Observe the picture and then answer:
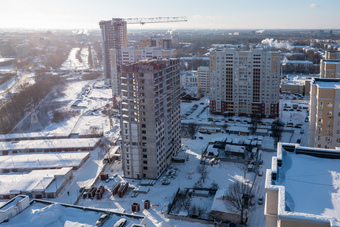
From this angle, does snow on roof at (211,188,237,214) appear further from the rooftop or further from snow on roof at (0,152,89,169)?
snow on roof at (0,152,89,169)

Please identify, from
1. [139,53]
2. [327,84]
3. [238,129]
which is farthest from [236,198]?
[139,53]

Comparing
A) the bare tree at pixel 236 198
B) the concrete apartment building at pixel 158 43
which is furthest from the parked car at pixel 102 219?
the concrete apartment building at pixel 158 43

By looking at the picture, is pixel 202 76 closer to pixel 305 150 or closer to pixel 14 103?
pixel 14 103

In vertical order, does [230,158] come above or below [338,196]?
below

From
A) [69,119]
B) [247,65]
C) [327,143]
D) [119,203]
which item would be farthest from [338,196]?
[69,119]

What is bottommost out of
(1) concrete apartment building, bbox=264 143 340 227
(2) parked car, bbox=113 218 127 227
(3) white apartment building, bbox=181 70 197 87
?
(2) parked car, bbox=113 218 127 227

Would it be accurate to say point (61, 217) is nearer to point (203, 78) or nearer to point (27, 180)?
point (27, 180)

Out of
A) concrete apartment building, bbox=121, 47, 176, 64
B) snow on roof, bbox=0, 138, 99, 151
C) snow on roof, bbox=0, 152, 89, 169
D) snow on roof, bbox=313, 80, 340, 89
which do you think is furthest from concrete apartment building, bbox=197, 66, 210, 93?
snow on roof, bbox=313, 80, 340, 89
